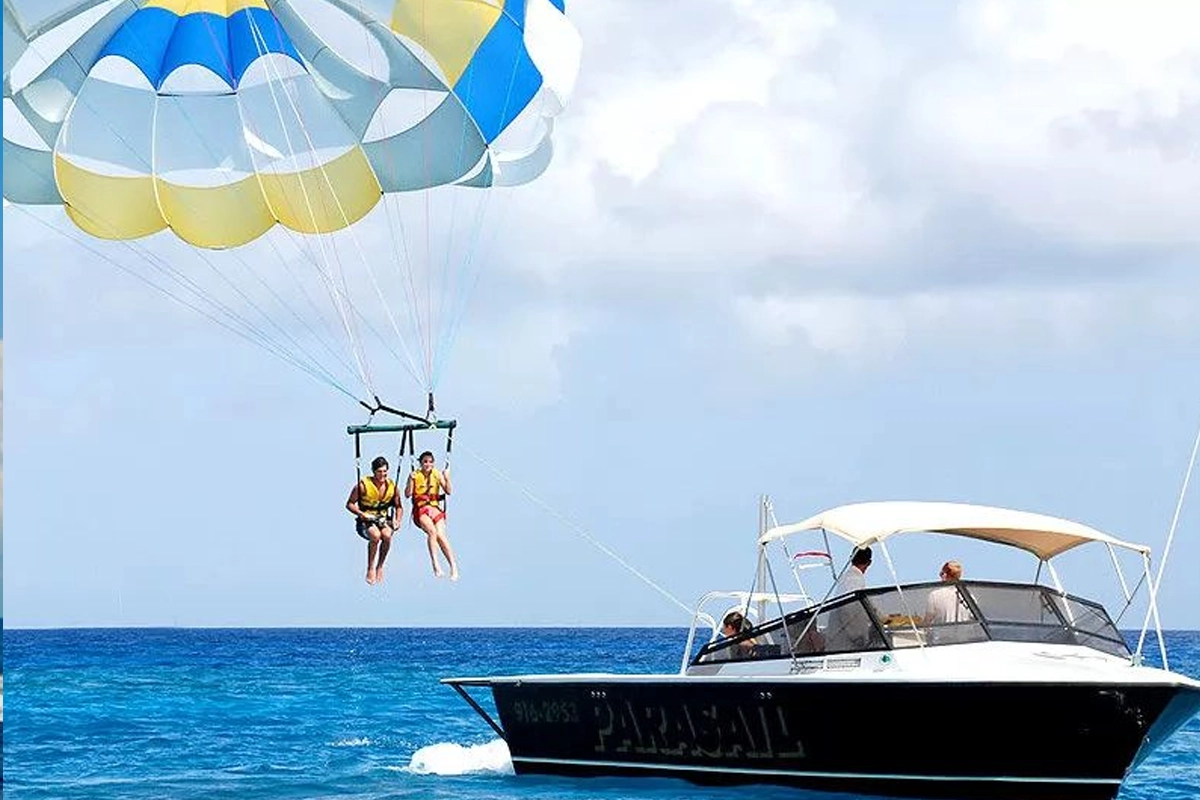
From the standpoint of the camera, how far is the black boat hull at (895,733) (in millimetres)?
10914

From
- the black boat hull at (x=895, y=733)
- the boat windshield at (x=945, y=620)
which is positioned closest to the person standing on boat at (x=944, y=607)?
the boat windshield at (x=945, y=620)

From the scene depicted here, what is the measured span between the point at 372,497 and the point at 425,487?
0.39 meters

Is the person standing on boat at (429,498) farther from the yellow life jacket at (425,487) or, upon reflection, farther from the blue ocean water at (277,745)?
the blue ocean water at (277,745)

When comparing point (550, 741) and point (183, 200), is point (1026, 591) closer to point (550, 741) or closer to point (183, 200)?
point (550, 741)

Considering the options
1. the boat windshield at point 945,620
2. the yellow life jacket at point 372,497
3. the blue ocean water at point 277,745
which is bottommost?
the blue ocean water at point 277,745

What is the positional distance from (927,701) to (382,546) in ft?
12.6

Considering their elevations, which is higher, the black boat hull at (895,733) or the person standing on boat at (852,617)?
the person standing on boat at (852,617)

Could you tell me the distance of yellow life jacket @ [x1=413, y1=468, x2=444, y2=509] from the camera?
12.3 m

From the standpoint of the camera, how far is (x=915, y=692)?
11.2 meters

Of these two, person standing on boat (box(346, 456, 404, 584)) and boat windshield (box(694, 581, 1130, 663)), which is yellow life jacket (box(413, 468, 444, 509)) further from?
boat windshield (box(694, 581, 1130, 663))

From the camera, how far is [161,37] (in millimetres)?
13547

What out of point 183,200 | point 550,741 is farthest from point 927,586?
point 183,200

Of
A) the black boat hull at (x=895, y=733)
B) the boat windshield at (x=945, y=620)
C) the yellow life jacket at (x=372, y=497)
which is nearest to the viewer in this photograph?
the black boat hull at (x=895, y=733)

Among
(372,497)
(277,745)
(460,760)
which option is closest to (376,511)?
(372,497)
